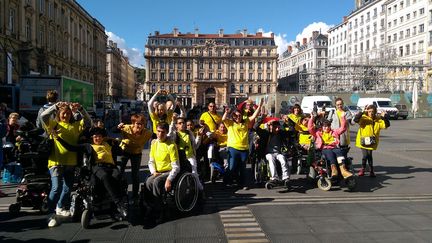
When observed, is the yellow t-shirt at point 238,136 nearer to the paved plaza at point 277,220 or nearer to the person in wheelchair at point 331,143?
the paved plaza at point 277,220

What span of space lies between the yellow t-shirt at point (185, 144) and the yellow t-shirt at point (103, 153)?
4.26ft

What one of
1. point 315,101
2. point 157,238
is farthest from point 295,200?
point 315,101

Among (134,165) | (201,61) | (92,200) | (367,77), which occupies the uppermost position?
(201,61)

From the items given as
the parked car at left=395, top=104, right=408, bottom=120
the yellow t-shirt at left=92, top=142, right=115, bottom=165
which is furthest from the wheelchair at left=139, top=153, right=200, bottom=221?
the parked car at left=395, top=104, right=408, bottom=120

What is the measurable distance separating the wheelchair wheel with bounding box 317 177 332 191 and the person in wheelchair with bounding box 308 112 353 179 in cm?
15

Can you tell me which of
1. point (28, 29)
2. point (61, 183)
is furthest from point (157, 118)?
point (28, 29)

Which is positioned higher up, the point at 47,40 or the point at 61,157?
the point at 47,40

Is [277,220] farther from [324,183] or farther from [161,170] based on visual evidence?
[324,183]

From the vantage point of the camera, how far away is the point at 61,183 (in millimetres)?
6305

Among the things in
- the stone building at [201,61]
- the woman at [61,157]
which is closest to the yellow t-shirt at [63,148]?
the woman at [61,157]

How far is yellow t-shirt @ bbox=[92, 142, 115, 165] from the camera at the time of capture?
250 inches

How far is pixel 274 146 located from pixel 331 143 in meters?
1.25

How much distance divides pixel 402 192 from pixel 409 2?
66.2 m

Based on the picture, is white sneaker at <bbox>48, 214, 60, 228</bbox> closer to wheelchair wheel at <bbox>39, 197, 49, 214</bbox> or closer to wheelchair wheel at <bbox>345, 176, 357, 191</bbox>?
wheelchair wheel at <bbox>39, 197, 49, 214</bbox>
